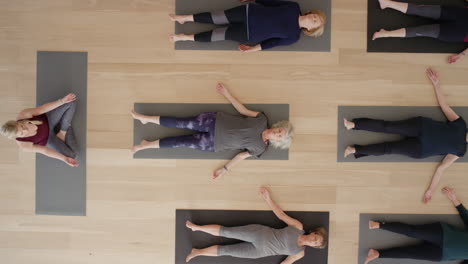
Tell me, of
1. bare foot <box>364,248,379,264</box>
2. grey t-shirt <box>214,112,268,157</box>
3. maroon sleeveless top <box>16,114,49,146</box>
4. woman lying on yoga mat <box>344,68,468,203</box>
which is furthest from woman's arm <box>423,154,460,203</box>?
maroon sleeveless top <box>16,114,49,146</box>

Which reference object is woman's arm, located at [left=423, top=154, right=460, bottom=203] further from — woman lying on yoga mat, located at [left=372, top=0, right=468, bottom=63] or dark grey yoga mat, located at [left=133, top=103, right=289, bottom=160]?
dark grey yoga mat, located at [left=133, top=103, right=289, bottom=160]

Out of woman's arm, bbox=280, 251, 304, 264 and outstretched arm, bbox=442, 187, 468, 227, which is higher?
outstretched arm, bbox=442, 187, 468, 227

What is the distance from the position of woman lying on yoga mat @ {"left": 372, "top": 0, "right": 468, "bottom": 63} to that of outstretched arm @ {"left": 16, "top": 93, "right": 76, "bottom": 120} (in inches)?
103

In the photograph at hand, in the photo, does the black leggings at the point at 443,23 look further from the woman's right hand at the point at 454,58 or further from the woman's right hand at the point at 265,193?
the woman's right hand at the point at 265,193

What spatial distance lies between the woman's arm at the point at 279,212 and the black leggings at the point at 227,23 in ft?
4.28

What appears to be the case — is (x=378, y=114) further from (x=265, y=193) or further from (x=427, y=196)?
(x=265, y=193)

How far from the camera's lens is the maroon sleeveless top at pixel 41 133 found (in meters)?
2.61

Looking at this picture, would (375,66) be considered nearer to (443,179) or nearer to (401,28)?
(401,28)

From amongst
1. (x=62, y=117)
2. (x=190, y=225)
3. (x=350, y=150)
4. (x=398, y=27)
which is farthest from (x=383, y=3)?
(x=62, y=117)

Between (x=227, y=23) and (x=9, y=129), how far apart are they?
1.80 m

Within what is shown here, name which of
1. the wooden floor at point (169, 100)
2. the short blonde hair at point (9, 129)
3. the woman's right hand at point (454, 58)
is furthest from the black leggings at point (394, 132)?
the short blonde hair at point (9, 129)

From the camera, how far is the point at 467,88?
9.66 ft

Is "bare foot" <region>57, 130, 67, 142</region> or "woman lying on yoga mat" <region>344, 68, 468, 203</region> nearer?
"woman lying on yoga mat" <region>344, 68, 468, 203</region>

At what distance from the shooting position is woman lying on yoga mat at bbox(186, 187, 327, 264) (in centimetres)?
281
